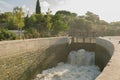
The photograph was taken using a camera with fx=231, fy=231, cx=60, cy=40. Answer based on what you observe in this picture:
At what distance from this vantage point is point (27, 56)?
22.2 m

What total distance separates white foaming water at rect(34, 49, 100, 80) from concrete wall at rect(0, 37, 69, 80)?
98 cm

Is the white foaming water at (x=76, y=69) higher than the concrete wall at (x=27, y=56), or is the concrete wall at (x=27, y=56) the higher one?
the concrete wall at (x=27, y=56)

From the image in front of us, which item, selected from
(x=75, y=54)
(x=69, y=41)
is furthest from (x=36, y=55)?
(x=69, y=41)

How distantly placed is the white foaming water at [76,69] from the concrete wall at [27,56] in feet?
3.20

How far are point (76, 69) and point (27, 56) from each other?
25.6 ft

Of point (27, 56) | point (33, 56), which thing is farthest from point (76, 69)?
point (27, 56)

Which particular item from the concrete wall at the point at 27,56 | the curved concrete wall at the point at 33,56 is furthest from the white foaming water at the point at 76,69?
the concrete wall at the point at 27,56

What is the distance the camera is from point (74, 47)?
35.5m

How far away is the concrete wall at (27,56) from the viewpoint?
18.3 m

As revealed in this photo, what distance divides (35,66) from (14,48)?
15.6 ft

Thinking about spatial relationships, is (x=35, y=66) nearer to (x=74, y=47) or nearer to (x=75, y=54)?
(x=75, y=54)

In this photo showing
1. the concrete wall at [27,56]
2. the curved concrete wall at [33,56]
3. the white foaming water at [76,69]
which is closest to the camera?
the curved concrete wall at [33,56]

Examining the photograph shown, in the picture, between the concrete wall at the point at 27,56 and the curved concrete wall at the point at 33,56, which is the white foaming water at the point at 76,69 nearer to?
the curved concrete wall at the point at 33,56

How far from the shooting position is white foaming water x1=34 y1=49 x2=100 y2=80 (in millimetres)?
23345
